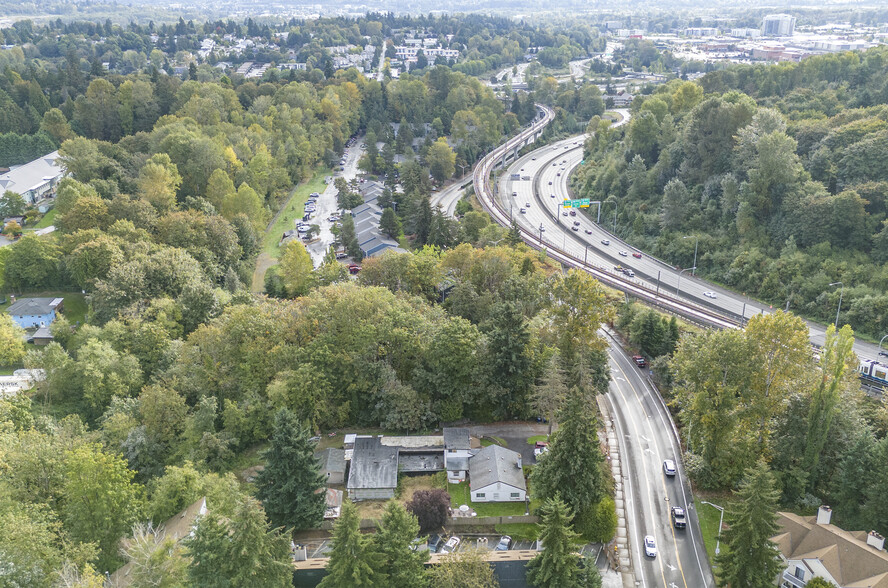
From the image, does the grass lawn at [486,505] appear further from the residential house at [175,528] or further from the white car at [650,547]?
the residential house at [175,528]

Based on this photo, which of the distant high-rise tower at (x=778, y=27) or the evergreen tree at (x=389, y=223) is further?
the distant high-rise tower at (x=778, y=27)

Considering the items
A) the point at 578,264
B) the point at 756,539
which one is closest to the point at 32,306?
the point at 578,264

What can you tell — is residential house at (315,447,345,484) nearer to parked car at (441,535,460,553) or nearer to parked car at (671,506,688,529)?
parked car at (441,535,460,553)

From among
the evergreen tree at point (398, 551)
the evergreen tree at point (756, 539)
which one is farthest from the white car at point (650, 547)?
the evergreen tree at point (398, 551)

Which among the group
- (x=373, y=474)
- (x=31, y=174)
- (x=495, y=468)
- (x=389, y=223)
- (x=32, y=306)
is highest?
(x=31, y=174)

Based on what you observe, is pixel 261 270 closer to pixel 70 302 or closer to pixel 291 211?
pixel 70 302
